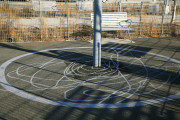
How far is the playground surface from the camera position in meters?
3.68

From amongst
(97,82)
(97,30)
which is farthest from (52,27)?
(97,82)

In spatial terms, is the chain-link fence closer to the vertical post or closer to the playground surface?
the playground surface

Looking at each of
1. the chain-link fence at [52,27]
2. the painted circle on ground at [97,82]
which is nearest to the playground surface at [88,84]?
the painted circle on ground at [97,82]

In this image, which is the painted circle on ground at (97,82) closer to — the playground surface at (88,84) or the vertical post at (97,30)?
the playground surface at (88,84)

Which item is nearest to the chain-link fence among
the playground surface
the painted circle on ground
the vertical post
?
Answer: the playground surface

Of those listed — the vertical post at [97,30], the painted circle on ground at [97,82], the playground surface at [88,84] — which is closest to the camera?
the playground surface at [88,84]

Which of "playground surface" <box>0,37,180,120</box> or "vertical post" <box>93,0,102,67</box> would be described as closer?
"playground surface" <box>0,37,180,120</box>

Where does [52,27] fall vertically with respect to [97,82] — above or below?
above

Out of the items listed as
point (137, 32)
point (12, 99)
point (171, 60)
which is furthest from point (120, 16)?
point (12, 99)

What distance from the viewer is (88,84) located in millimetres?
4855

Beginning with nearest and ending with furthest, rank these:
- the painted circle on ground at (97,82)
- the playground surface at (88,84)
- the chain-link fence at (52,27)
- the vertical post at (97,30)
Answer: the playground surface at (88,84), the painted circle on ground at (97,82), the vertical post at (97,30), the chain-link fence at (52,27)

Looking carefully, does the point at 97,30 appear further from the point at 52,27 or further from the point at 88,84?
the point at 52,27

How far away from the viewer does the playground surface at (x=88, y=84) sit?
12.1ft

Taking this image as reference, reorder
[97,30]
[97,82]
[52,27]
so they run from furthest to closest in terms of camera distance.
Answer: [52,27] < [97,30] < [97,82]
